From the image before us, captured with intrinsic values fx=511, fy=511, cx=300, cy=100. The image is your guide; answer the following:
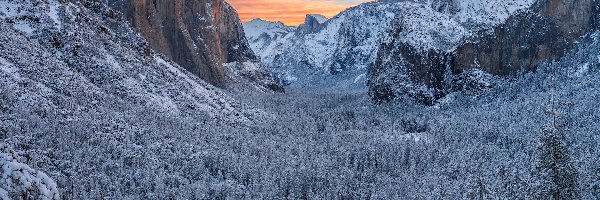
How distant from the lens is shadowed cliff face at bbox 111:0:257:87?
140 meters

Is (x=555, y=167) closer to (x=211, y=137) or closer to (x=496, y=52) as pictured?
(x=211, y=137)

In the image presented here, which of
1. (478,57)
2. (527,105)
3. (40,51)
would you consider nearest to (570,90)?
(527,105)

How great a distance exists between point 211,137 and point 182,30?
264 ft

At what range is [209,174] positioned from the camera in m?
71.2

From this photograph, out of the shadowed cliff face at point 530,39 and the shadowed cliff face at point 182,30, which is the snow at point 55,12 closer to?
the shadowed cliff face at point 182,30

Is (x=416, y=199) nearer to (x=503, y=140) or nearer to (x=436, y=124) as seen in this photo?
(x=503, y=140)

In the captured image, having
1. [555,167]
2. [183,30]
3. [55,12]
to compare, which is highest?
[55,12]

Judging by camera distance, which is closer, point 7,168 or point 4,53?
point 7,168

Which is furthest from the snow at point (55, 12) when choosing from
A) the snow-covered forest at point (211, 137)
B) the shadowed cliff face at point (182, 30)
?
the shadowed cliff face at point (182, 30)

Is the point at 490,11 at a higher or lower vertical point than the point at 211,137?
higher

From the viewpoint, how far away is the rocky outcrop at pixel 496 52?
163 metres

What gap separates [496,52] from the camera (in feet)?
560

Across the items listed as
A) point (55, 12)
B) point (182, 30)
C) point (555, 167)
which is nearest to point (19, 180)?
point (555, 167)

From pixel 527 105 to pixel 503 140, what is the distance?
2479 centimetres
